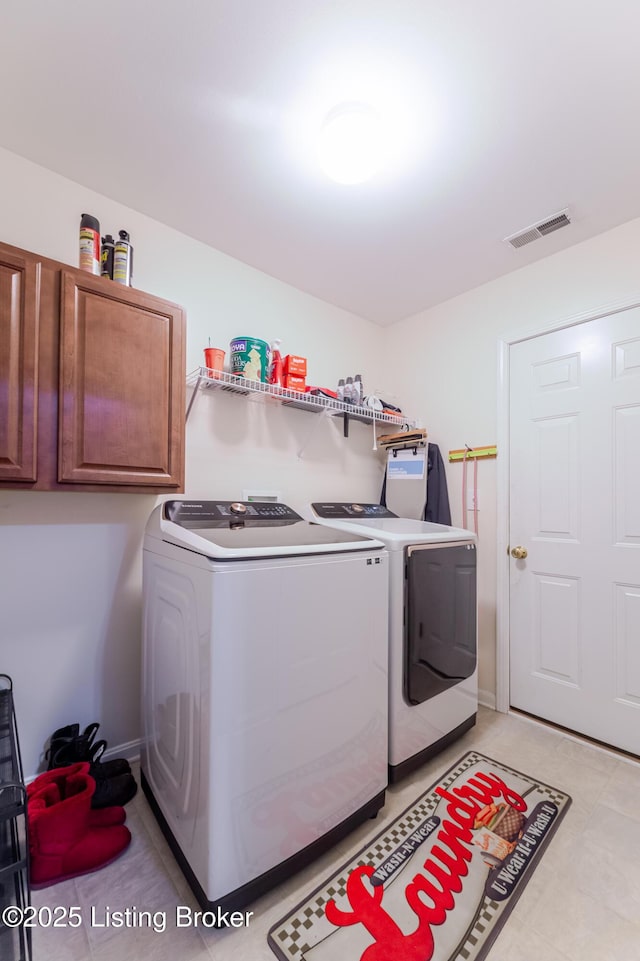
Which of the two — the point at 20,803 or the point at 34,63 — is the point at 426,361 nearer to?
the point at 34,63

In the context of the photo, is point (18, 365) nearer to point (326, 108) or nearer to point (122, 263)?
point (122, 263)

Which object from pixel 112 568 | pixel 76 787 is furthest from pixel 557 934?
pixel 112 568

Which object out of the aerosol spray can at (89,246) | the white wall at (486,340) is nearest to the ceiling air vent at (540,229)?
the white wall at (486,340)

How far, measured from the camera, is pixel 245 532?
4.72 feet

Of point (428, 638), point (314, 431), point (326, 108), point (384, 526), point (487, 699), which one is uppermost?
point (326, 108)

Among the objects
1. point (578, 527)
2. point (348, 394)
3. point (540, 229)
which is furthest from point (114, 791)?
point (540, 229)

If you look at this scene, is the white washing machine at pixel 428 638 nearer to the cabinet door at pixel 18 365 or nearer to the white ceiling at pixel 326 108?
the cabinet door at pixel 18 365

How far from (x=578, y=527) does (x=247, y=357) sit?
1.96 m

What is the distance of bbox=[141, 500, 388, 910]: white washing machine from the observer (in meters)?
1.10

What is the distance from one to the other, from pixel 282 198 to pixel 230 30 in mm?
649

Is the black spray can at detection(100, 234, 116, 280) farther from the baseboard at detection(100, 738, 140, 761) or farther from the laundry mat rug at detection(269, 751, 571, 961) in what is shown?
the laundry mat rug at detection(269, 751, 571, 961)

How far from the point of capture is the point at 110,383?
152 centimetres

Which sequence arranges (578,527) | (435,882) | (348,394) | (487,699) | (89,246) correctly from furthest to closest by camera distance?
(348,394)
(487,699)
(578,527)
(89,246)
(435,882)

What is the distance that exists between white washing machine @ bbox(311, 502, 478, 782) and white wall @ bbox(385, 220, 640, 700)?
0.50 meters
